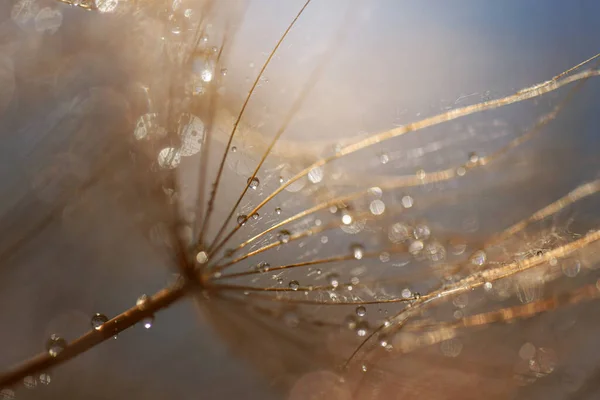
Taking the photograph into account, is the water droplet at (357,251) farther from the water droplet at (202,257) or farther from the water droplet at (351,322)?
the water droplet at (202,257)

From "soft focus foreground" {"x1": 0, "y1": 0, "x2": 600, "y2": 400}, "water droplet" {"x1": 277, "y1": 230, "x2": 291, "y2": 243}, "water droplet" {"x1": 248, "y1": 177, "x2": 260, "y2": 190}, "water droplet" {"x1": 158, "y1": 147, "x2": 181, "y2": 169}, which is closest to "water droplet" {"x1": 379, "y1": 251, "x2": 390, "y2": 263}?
"soft focus foreground" {"x1": 0, "y1": 0, "x2": 600, "y2": 400}

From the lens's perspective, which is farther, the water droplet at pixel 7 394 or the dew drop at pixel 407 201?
the dew drop at pixel 407 201

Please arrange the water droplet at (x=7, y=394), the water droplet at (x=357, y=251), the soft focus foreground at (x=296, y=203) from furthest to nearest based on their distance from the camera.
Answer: the water droplet at (x=357, y=251), the soft focus foreground at (x=296, y=203), the water droplet at (x=7, y=394)

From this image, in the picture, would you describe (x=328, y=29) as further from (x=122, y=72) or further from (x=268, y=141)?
(x=122, y=72)

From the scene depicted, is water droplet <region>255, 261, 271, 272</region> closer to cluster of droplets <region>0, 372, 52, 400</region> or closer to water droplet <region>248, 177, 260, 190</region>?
water droplet <region>248, 177, 260, 190</region>

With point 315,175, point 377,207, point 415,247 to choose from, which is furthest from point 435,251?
point 315,175

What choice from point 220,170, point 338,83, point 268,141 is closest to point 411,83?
point 338,83

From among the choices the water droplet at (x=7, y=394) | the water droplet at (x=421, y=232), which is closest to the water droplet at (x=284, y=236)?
the water droplet at (x=421, y=232)

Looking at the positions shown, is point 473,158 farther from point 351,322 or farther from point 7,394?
point 7,394
